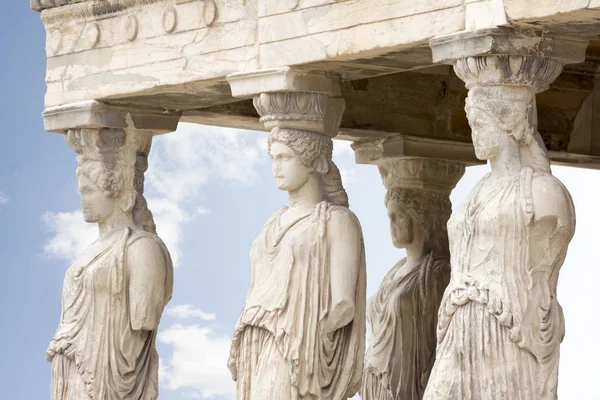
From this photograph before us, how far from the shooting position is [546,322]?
9961 mm

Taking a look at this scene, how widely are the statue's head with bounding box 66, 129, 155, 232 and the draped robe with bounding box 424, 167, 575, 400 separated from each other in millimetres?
3498

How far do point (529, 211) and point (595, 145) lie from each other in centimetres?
483

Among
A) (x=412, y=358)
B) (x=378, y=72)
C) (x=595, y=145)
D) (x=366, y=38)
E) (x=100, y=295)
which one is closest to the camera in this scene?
(x=366, y=38)

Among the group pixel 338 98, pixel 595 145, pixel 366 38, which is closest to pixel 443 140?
pixel 595 145

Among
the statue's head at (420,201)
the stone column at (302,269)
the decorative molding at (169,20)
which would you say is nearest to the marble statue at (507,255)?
the stone column at (302,269)

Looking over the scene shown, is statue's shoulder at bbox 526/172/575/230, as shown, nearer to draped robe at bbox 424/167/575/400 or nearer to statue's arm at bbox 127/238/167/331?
draped robe at bbox 424/167/575/400

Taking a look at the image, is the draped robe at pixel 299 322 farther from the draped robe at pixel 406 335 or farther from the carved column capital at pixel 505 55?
the draped robe at pixel 406 335

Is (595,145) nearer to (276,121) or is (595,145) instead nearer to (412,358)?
(412,358)

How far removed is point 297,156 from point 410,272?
2.66 m

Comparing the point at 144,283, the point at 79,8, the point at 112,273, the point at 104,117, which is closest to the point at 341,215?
the point at 144,283

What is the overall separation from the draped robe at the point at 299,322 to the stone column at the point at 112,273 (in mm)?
1477

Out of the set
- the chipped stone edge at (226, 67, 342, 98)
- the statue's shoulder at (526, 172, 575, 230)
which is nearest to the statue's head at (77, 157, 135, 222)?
the chipped stone edge at (226, 67, 342, 98)

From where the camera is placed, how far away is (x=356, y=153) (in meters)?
14.2

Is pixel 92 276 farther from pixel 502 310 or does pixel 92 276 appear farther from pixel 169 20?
pixel 502 310
